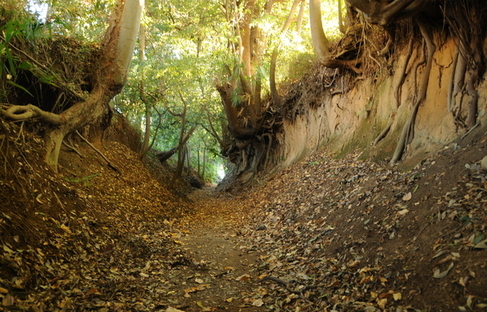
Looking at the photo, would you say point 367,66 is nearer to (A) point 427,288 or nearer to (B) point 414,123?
(B) point 414,123

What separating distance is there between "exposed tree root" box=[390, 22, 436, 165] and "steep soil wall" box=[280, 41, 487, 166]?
0.08 m

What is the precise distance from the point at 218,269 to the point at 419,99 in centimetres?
481

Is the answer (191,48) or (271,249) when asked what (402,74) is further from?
(191,48)

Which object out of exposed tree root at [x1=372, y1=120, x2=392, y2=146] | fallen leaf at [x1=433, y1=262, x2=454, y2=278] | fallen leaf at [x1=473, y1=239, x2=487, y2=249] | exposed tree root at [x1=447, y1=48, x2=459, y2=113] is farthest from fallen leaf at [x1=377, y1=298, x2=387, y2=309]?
exposed tree root at [x1=372, y1=120, x2=392, y2=146]

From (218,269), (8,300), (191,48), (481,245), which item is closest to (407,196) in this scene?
(481,245)

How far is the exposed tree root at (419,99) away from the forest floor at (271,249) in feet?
1.42

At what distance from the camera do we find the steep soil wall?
583 cm

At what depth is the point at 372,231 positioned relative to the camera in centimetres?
460

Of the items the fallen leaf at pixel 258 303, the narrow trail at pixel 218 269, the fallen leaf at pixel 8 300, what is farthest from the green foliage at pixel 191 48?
the fallen leaf at pixel 258 303

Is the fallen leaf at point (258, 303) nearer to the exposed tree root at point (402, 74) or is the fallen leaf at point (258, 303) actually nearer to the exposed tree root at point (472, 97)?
the exposed tree root at point (472, 97)

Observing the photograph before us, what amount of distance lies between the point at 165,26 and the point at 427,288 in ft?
40.3

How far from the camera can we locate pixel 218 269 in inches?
199

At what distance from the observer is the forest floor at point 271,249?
3234mm

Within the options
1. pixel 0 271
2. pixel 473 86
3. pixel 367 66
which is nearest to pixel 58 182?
pixel 0 271
